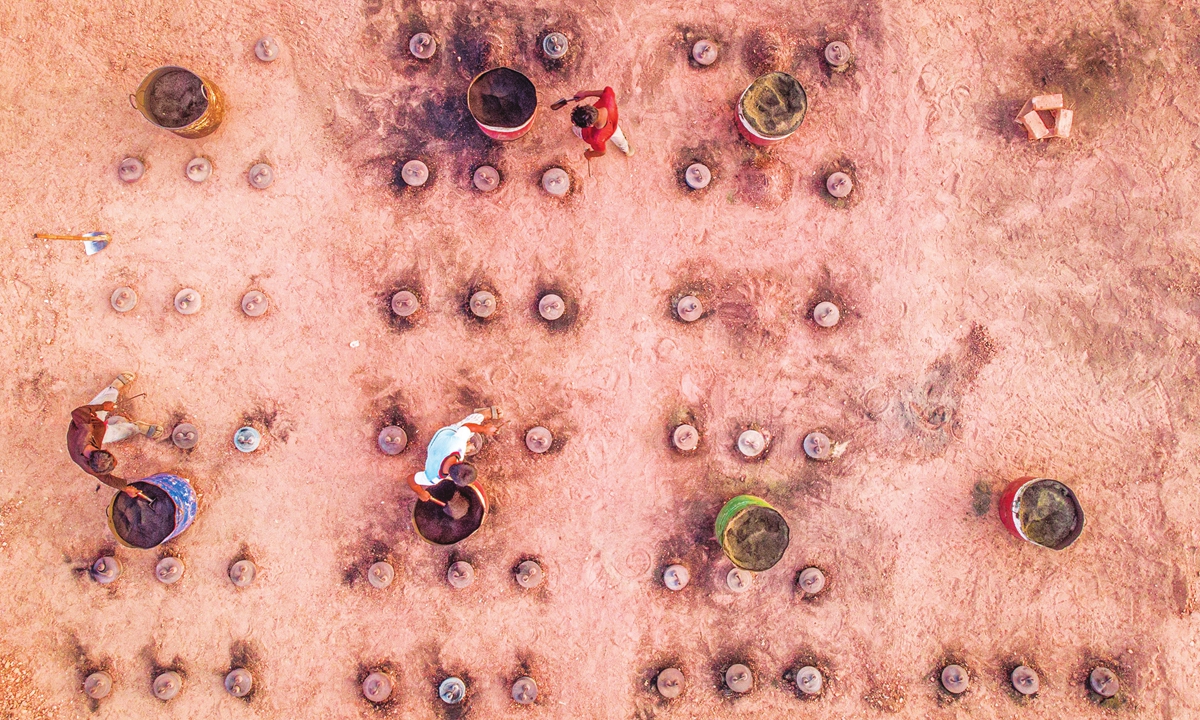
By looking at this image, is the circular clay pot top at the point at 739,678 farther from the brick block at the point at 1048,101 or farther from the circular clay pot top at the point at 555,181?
the brick block at the point at 1048,101

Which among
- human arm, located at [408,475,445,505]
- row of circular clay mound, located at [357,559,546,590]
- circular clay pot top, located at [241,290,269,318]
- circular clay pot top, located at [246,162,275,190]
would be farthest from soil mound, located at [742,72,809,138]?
circular clay pot top, located at [241,290,269,318]

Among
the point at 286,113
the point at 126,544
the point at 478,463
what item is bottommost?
the point at 126,544

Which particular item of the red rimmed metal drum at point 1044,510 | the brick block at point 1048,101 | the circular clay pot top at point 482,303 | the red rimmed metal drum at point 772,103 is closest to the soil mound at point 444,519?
the circular clay pot top at point 482,303

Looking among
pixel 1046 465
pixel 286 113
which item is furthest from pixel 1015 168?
pixel 286 113

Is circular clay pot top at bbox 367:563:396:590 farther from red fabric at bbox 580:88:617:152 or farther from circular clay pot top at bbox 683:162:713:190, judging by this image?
circular clay pot top at bbox 683:162:713:190

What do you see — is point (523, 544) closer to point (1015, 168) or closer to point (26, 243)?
point (26, 243)

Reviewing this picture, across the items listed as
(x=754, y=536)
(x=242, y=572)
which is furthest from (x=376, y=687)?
(x=754, y=536)
